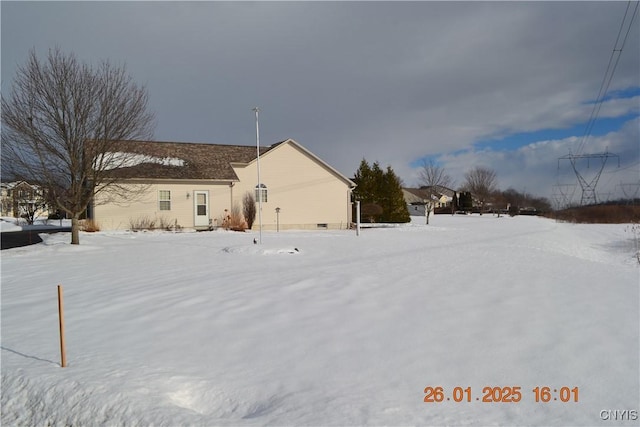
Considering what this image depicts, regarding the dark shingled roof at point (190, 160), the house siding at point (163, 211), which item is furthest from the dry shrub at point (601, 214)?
the house siding at point (163, 211)

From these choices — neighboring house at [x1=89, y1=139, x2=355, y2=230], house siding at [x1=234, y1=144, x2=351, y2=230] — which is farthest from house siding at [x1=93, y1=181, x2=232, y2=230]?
house siding at [x1=234, y1=144, x2=351, y2=230]

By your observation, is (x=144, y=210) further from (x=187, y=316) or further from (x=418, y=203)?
(x=418, y=203)

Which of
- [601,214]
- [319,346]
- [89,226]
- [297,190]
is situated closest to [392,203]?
[297,190]

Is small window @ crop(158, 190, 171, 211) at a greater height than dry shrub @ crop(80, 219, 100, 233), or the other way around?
small window @ crop(158, 190, 171, 211)

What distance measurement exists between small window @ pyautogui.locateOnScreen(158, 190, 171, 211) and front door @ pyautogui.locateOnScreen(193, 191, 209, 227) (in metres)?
1.55

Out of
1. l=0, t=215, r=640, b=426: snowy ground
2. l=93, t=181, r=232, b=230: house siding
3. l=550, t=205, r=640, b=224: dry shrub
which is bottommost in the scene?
l=0, t=215, r=640, b=426: snowy ground

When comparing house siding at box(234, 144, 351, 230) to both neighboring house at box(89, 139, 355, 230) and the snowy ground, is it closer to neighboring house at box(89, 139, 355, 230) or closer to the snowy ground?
neighboring house at box(89, 139, 355, 230)

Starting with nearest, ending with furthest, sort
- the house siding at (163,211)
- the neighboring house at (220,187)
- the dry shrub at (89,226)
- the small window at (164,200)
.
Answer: the dry shrub at (89,226)
the house siding at (163,211)
the neighboring house at (220,187)
the small window at (164,200)

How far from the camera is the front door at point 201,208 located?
83.5 feet

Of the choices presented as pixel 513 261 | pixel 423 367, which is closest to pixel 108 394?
pixel 423 367

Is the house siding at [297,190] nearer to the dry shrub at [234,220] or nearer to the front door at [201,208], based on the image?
the dry shrub at [234,220]

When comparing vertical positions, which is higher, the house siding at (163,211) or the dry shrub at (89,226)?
the house siding at (163,211)

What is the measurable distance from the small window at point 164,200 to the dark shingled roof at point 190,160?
980mm

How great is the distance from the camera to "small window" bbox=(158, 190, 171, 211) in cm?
2458
